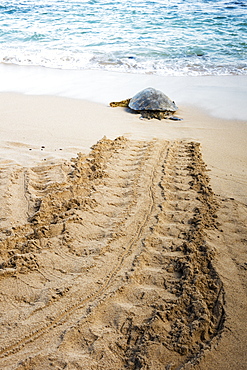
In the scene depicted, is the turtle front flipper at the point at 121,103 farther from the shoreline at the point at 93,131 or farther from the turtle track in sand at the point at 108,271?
the turtle track in sand at the point at 108,271

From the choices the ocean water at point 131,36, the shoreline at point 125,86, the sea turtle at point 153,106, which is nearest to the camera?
the sea turtle at point 153,106

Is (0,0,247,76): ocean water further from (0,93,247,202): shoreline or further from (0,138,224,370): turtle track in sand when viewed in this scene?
(0,138,224,370): turtle track in sand

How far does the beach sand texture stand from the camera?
1.67 m

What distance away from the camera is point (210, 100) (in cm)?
641

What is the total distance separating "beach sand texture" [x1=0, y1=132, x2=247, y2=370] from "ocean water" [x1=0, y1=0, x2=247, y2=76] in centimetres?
634

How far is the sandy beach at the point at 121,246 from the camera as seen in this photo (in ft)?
5.55

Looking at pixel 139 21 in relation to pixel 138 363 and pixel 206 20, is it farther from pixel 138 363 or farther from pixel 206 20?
pixel 138 363

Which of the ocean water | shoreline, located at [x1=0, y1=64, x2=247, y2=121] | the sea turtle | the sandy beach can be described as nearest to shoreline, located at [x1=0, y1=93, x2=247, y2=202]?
the sandy beach

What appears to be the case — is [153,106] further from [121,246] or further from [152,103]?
[121,246]

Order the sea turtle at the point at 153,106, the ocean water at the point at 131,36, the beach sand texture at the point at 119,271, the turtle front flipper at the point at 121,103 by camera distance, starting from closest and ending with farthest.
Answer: the beach sand texture at the point at 119,271 < the sea turtle at the point at 153,106 < the turtle front flipper at the point at 121,103 < the ocean water at the point at 131,36

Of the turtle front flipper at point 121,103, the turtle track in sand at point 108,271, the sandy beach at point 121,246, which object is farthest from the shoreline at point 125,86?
the turtle track in sand at point 108,271

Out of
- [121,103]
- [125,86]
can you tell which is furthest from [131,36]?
[121,103]

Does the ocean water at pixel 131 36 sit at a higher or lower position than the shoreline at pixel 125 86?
higher

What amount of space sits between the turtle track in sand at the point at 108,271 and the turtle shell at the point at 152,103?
2.56 metres
